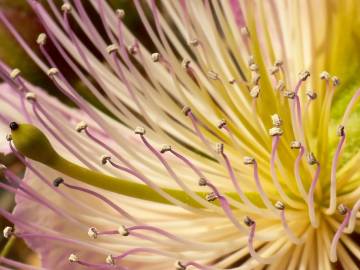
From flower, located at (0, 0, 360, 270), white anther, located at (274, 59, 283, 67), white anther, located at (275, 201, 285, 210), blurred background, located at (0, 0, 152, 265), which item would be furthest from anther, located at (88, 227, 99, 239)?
blurred background, located at (0, 0, 152, 265)

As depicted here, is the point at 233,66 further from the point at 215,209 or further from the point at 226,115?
the point at 215,209

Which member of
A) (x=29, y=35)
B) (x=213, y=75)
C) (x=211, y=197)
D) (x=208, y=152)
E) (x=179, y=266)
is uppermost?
(x=29, y=35)

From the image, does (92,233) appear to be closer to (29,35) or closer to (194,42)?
(194,42)

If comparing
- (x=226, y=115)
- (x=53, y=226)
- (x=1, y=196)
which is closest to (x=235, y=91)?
(x=226, y=115)

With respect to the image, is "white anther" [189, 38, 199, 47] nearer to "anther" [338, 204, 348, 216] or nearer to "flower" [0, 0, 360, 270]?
"flower" [0, 0, 360, 270]

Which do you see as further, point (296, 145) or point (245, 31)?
point (245, 31)

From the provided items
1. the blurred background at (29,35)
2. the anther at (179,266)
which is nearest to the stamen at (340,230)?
the anther at (179,266)

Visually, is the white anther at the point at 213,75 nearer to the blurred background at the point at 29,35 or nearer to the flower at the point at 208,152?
the flower at the point at 208,152

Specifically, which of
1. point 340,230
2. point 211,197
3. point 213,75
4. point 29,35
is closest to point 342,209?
point 340,230
